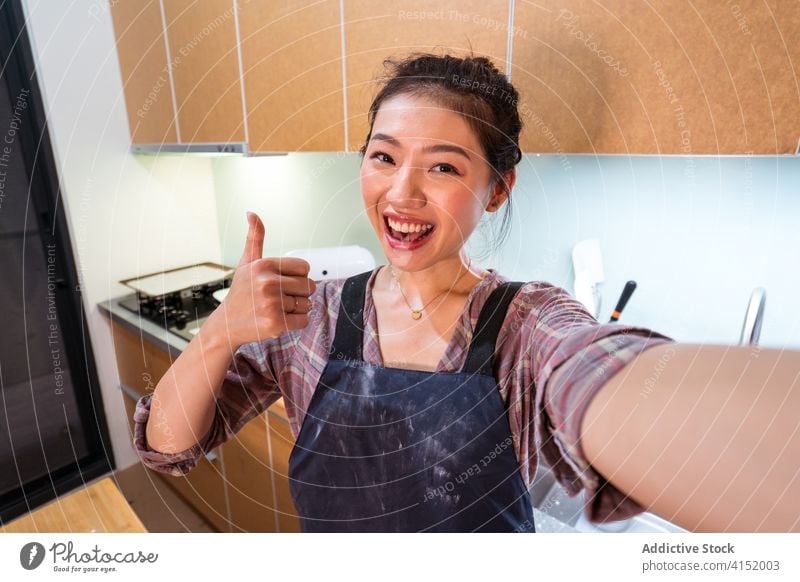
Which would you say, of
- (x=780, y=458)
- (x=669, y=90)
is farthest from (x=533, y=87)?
(x=780, y=458)

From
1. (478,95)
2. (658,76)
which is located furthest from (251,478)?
(658,76)

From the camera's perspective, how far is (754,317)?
519 mm

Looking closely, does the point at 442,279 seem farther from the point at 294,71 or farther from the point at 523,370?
the point at 294,71

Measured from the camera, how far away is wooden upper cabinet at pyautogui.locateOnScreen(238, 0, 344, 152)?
63 cm

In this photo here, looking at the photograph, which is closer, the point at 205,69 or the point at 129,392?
the point at 129,392

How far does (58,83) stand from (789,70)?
807 mm

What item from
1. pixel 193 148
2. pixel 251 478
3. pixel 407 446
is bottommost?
pixel 251 478

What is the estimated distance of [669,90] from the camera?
41cm

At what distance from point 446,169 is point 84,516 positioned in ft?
1.98

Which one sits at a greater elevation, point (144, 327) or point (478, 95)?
point (478, 95)

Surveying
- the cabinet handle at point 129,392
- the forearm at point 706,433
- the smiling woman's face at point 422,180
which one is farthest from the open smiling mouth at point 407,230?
the cabinet handle at point 129,392

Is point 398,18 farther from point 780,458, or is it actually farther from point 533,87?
point 780,458

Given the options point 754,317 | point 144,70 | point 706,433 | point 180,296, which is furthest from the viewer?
point 180,296

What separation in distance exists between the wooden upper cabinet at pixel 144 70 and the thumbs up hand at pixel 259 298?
0.35 m
